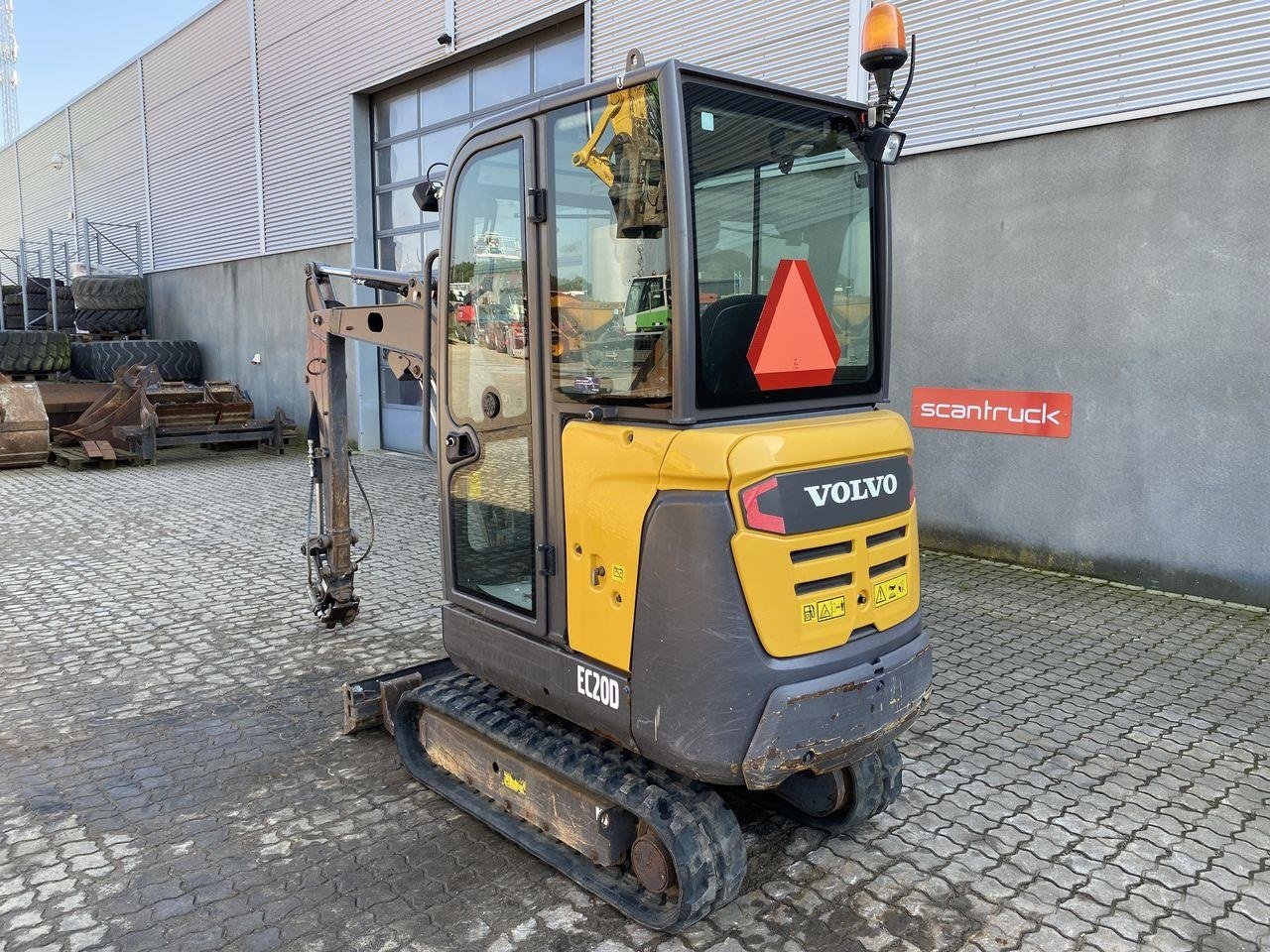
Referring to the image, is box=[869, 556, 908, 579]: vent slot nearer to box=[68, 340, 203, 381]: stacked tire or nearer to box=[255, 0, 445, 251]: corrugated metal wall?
box=[255, 0, 445, 251]: corrugated metal wall

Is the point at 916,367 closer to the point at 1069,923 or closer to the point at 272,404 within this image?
the point at 1069,923

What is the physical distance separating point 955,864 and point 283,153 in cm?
1559

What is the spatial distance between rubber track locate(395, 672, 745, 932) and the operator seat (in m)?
1.33

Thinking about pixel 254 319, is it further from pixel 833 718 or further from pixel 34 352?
pixel 833 718

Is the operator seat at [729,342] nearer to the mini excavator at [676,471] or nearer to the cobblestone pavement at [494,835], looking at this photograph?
the mini excavator at [676,471]

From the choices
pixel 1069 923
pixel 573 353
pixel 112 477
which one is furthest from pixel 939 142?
pixel 112 477

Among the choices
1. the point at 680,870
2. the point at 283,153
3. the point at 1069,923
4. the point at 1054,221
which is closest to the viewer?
the point at 680,870

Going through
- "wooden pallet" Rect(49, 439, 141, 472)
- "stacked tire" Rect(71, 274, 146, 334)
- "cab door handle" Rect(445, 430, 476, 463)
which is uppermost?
"stacked tire" Rect(71, 274, 146, 334)

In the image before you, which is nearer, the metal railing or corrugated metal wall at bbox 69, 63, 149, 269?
the metal railing

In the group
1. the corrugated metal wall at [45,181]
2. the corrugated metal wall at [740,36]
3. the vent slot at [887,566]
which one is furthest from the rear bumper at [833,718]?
the corrugated metal wall at [45,181]

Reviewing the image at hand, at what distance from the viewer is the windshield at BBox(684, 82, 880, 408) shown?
9.15ft

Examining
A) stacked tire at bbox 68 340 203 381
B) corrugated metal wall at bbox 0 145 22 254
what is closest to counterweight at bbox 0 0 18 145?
corrugated metal wall at bbox 0 145 22 254

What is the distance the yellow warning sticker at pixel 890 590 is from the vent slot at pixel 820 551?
0.22 metres

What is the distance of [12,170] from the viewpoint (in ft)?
98.1
